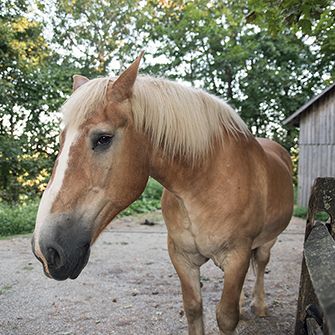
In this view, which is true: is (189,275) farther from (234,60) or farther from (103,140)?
(234,60)

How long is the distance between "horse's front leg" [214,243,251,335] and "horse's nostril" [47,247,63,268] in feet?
3.32

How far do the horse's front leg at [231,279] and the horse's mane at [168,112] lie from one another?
0.64 m

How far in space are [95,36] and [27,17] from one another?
698cm

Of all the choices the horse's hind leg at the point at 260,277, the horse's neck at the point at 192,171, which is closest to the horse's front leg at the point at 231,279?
the horse's neck at the point at 192,171

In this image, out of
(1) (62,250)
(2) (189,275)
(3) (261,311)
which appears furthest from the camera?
(3) (261,311)

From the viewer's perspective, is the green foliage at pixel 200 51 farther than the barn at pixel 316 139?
Yes

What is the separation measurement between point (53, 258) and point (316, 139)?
38.9 feet

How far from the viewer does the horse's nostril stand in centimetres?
160

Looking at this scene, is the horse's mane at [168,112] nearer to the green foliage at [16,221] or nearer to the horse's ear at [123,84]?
the horse's ear at [123,84]

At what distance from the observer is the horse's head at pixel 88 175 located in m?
1.62

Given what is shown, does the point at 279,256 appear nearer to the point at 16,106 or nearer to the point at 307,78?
the point at 16,106

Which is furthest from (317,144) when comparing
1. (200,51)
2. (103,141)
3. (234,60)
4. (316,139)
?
(103,141)

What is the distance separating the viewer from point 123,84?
5.98 ft

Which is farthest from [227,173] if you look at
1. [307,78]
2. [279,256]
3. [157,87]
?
[307,78]
